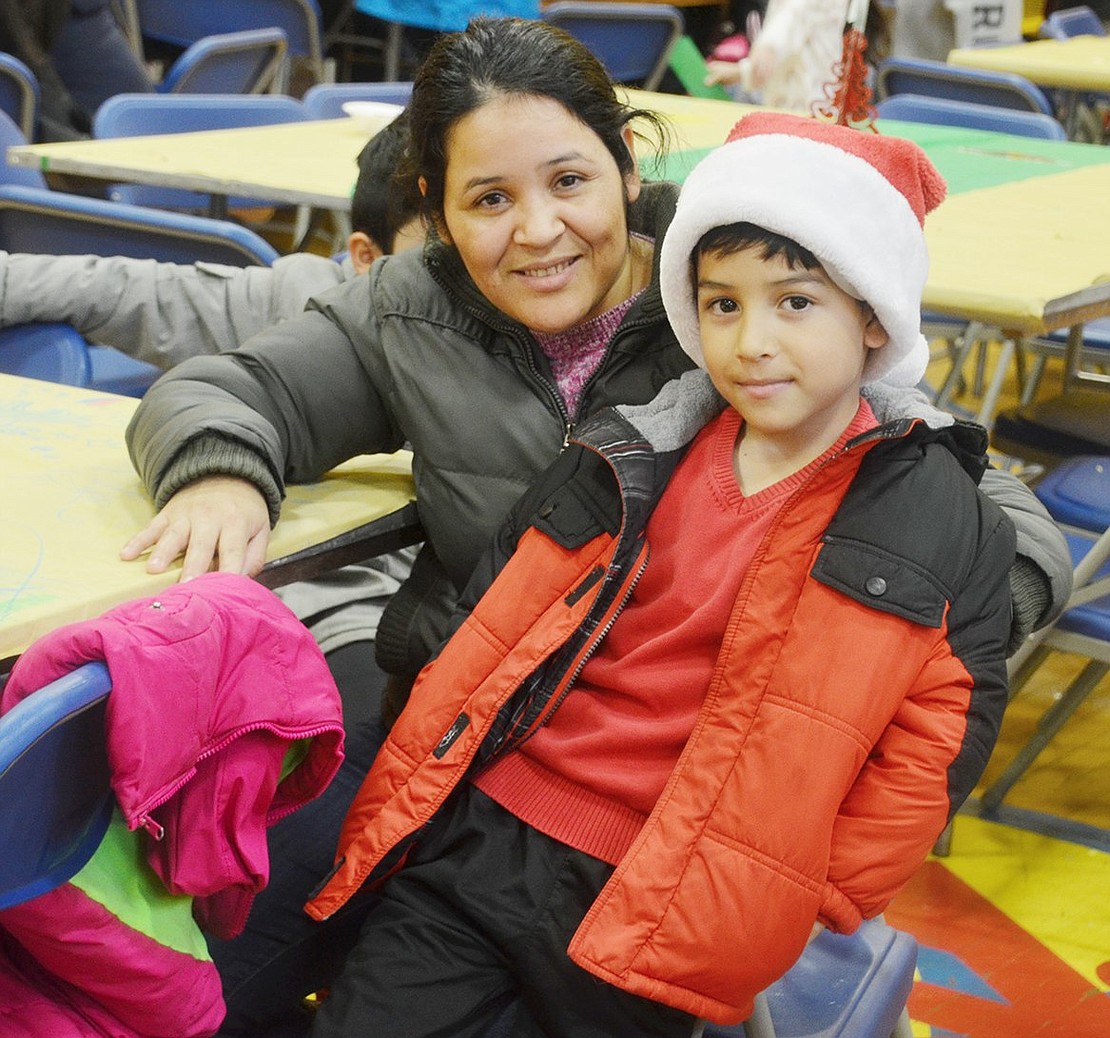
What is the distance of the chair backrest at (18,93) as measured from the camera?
3725 millimetres

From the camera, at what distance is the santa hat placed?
49.8 inches

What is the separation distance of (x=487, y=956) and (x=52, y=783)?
50 cm

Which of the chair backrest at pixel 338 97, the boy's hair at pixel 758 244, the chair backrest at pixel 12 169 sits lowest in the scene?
the chair backrest at pixel 338 97

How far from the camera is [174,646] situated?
3.29ft

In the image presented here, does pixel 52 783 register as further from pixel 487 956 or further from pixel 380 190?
pixel 380 190

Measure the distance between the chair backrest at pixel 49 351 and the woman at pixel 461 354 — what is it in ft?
1.92

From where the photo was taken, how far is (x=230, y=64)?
→ 14.9 ft

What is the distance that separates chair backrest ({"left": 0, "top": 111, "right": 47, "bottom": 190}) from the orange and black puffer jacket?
2085mm

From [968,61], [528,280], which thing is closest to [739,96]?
[968,61]

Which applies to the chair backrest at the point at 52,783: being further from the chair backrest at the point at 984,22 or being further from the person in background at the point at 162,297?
the chair backrest at the point at 984,22

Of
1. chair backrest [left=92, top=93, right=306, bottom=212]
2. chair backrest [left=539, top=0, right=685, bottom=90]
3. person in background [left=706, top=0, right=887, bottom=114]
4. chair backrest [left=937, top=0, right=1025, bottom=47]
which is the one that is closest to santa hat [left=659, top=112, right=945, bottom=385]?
chair backrest [left=92, top=93, right=306, bottom=212]

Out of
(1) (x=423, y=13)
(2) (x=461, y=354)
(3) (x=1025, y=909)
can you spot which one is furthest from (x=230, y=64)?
(3) (x=1025, y=909)

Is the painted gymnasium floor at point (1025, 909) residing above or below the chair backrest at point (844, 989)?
below

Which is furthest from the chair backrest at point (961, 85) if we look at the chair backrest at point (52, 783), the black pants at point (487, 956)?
the chair backrest at point (52, 783)
